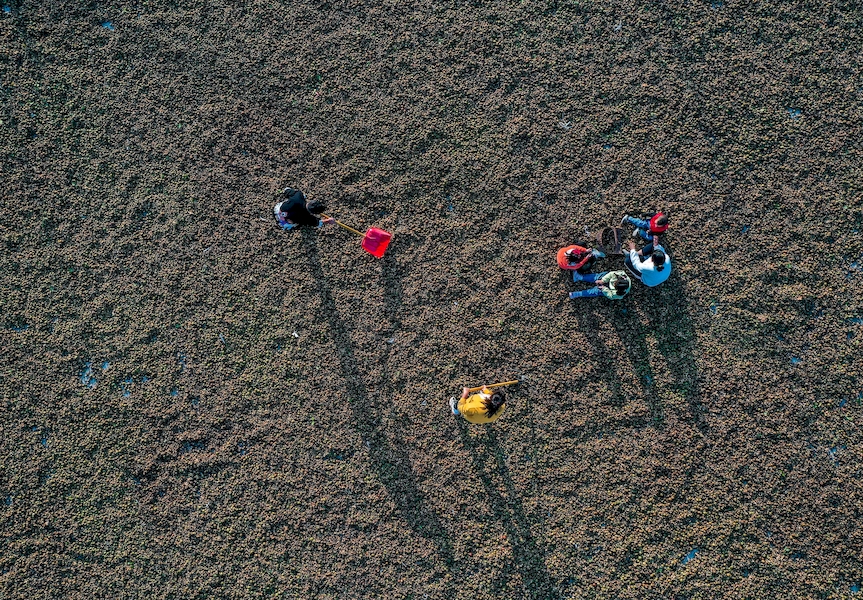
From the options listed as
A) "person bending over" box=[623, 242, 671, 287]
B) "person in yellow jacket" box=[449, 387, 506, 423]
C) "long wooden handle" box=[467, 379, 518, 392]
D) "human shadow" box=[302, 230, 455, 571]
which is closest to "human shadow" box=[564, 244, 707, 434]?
"person bending over" box=[623, 242, 671, 287]

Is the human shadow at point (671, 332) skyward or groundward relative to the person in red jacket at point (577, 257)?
groundward

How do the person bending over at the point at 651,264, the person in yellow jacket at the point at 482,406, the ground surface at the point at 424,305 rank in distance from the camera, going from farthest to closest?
the ground surface at the point at 424,305 < the person bending over at the point at 651,264 < the person in yellow jacket at the point at 482,406

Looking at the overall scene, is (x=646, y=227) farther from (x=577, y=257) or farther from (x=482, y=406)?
(x=482, y=406)

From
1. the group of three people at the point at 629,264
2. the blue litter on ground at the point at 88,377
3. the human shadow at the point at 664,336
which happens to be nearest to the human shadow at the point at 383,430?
the group of three people at the point at 629,264

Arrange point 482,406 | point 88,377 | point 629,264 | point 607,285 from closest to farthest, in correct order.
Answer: point 482,406 → point 607,285 → point 629,264 → point 88,377

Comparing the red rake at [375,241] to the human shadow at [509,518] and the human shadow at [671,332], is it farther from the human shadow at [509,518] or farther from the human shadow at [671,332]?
the human shadow at [671,332]

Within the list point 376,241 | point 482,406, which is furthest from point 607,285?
point 376,241

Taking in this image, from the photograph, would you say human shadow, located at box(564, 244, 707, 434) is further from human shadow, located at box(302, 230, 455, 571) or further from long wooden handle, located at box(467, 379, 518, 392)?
human shadow, located at box(302, 230, 455, 571)
